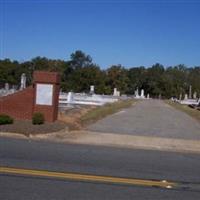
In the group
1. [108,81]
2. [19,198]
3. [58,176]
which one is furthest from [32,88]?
[108,81]

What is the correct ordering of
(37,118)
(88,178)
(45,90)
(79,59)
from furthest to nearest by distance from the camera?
(79,59), (45,90), (37,118), (88,178)

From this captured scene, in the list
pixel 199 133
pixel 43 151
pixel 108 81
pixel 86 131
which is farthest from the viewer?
pixel 108 81

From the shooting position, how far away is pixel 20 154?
40.0 ft

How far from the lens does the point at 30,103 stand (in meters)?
22.2

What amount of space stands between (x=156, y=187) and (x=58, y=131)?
34.5ft

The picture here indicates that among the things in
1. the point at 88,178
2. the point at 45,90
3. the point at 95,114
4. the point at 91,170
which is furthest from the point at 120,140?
the point at 95,114

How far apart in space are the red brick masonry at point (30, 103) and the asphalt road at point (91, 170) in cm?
708

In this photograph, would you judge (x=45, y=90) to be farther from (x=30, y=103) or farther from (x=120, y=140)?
(x=120, y=140)

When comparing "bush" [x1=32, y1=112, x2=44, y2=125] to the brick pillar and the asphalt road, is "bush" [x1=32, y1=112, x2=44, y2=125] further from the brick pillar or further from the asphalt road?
the asphalt road

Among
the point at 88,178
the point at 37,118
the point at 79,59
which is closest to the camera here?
the point at 88,178

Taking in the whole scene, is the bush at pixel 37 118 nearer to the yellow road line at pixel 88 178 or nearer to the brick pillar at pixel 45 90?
the brick pillar at pixel 45 90

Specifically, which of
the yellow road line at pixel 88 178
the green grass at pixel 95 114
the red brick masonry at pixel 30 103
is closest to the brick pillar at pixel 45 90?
the red brick masonry at pixel 30 103

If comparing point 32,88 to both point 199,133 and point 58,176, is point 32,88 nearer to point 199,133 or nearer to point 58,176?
point 199,133

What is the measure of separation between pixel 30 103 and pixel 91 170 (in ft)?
40.1
